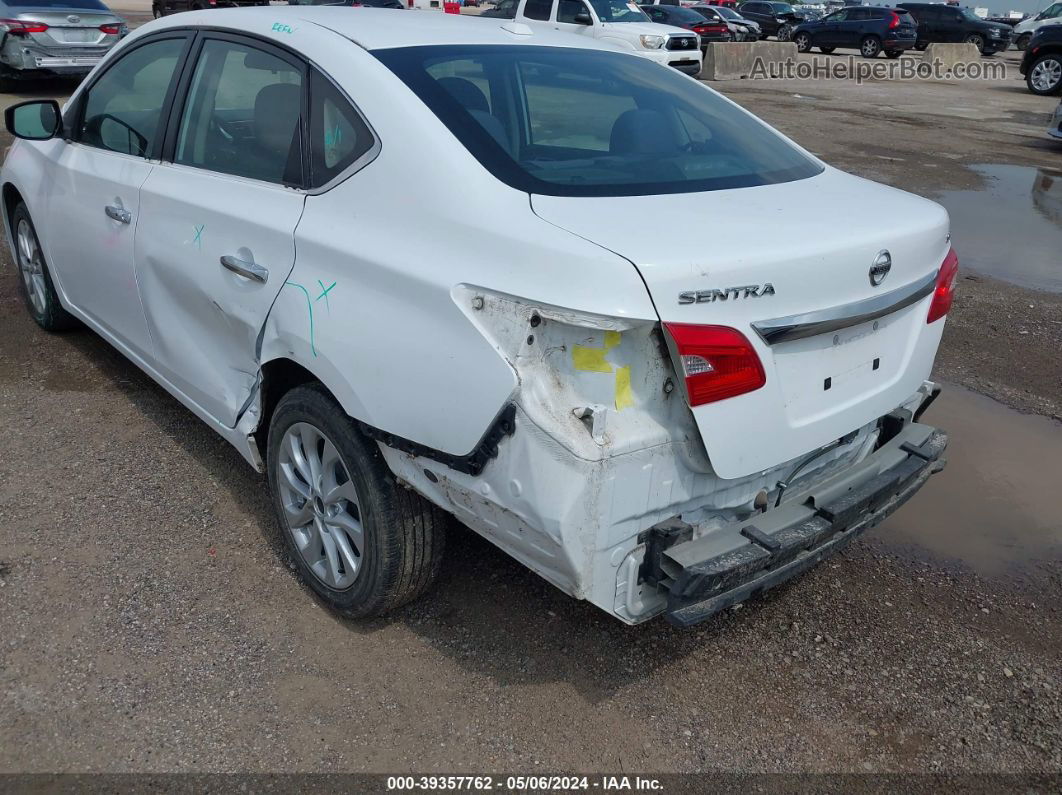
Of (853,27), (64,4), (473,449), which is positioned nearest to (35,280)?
(473,449)

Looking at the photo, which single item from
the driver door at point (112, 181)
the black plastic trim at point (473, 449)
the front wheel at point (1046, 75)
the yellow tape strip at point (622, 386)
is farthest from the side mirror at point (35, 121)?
the front wheel at point (1046, 75)

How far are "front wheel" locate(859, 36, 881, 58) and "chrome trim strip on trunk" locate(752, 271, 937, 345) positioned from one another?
31722 millimetres

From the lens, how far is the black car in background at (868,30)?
3003 centimetres

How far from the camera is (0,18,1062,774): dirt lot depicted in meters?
2.49

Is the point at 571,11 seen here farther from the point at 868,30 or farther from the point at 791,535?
the point at 791,535

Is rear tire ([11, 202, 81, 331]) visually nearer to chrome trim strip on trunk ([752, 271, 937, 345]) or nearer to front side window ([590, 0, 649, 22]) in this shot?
chrome trim strip on trunk ([752, 271, 937, 345])

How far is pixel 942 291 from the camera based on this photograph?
9.39 feet

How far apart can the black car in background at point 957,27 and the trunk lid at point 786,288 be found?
3539cm

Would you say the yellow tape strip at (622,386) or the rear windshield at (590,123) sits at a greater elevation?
the rear windshield at (590,123)

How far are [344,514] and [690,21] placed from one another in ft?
85.8

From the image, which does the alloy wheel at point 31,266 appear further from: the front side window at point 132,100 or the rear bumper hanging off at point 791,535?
the rear bumper hanging off at point 791,535
